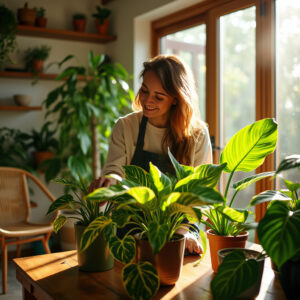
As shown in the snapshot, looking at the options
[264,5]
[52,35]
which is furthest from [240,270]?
[52,35]

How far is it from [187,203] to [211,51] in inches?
103

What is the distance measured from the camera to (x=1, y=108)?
3926mm

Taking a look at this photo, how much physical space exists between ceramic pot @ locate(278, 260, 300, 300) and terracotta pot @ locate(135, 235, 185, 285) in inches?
11.2

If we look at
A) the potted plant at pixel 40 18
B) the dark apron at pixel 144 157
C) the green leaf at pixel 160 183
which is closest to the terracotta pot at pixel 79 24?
the potted plant at pixel 40 18

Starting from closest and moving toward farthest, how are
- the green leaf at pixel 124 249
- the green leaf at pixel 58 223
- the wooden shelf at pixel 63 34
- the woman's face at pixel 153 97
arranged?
the green leaf at pixel 124 249 → the green leaf at pixel 58 223 → the woman's face at pixel 153 97 → the wooden shelf at pixel 63 34

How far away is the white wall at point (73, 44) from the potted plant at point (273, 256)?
10.3ft

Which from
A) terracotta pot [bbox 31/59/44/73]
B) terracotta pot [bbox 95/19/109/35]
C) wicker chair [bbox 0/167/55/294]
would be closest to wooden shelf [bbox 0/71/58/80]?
terracotta pot [bbox 31/59/44/73]

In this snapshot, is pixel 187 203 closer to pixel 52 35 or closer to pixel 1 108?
pixel 1 108

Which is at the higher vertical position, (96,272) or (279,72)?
(279,72)

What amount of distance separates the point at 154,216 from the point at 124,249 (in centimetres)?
12

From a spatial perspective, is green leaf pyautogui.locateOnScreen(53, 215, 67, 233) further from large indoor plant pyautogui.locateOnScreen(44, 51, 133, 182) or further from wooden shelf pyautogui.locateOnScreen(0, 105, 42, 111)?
wooden shelf pyautogui.locateOnScreen(0, 105, 42, 111)

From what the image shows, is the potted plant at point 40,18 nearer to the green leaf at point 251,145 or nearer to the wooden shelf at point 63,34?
the wooden shelf at point 63,34

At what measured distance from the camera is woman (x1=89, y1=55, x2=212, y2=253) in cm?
193

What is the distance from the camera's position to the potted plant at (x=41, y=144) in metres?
4.13
